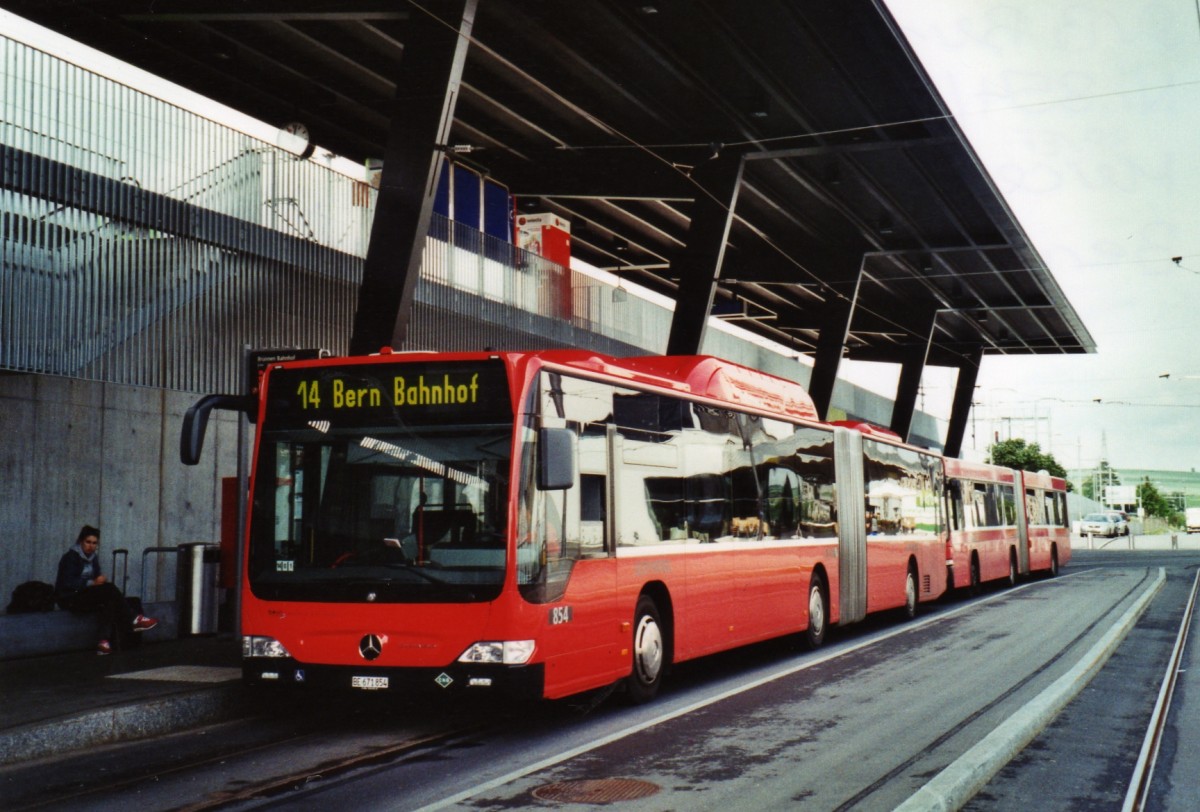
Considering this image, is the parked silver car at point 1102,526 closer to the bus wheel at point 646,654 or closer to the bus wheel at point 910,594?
the bus wheel at point 910,594

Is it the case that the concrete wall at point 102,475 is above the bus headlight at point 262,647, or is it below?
above

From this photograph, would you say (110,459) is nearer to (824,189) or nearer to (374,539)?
(374,539)

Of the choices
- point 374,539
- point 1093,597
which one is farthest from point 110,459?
point 1093,597

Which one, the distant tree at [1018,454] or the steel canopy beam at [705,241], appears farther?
the distant tree at [1018,454]

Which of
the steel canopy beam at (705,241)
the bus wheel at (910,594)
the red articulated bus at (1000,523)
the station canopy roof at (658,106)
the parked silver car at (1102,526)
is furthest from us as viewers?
the parked silver car at (1102,526)

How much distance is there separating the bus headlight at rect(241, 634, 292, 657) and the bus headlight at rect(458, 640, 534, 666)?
150 cm

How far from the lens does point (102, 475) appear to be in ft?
51.0

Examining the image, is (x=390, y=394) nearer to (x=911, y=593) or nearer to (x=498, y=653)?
(x=498, y=653)

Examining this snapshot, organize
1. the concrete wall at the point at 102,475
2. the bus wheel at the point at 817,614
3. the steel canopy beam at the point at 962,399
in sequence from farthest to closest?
the steel canopy beam at the point at 962,399 → the bus wheel at the point at 817,614 → the concrete wall at the point at 102,475

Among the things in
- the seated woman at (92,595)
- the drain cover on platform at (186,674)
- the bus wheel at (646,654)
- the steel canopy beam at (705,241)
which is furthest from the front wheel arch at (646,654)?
the steel canopy beam at (705,241)

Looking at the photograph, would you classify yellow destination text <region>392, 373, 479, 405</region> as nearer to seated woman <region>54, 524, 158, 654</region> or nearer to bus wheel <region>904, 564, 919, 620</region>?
seated woman <region>54, 524, 158, 654</region>

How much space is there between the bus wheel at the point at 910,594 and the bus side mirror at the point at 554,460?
12.7m

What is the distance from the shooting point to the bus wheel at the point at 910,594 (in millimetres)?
20562

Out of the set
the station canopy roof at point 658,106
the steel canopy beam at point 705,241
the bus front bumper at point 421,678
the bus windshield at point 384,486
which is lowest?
the bus front bumper at point 421,678
